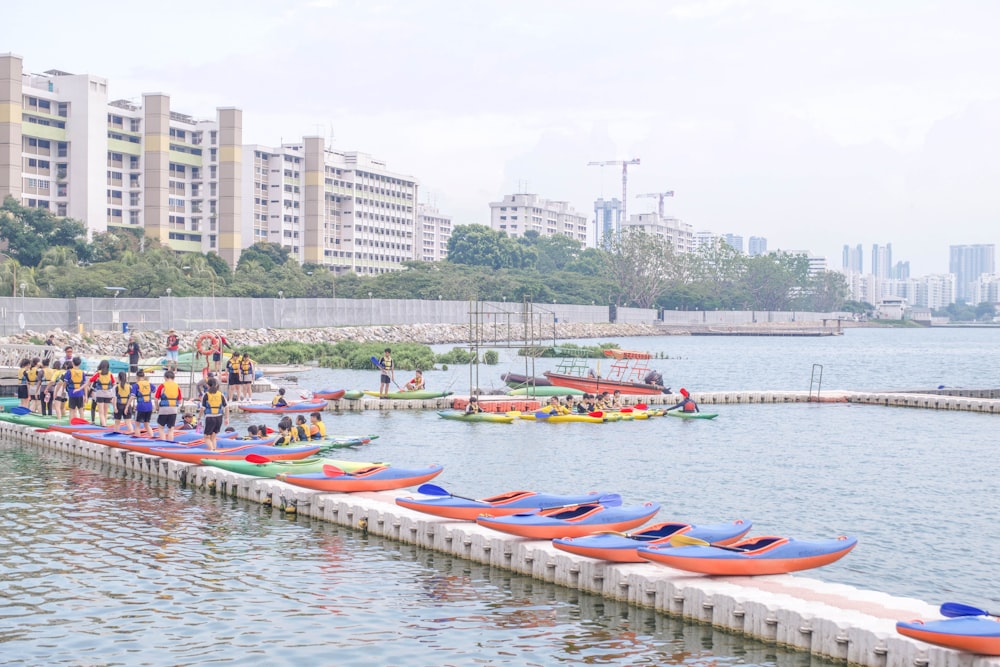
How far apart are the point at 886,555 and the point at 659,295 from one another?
16919 centimetres

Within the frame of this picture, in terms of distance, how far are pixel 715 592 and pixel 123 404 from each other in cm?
2114

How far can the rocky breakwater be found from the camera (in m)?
67.7

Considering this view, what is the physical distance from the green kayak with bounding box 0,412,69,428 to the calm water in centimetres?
141

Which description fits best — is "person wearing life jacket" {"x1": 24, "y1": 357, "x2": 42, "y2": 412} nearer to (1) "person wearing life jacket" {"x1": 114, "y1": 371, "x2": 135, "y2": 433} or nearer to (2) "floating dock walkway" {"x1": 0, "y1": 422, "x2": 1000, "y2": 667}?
(1) "person wearing life jacket" {"x1": 114, "y1": 371, "x2": 135, "y2": 433}

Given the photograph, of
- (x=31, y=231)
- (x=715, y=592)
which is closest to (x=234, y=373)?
(x=715, y=592)

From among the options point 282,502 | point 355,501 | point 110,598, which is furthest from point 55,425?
point 110,598

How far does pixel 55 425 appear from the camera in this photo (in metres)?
32.4

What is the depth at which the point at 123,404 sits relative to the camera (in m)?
31.0

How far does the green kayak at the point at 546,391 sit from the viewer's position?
47884mm

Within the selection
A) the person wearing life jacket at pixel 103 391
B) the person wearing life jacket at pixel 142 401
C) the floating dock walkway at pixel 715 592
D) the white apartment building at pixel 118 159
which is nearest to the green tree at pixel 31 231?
the white apartment building at pixel 118 159

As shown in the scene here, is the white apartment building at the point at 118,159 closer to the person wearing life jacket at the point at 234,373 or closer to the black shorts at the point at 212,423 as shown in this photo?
the person wearing life jacket at the point at 234,373

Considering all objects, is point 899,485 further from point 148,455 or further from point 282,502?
point 148,455

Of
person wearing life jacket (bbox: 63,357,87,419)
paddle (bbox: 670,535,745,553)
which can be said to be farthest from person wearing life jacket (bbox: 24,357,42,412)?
paddle (bbox: 670,535,745,553)

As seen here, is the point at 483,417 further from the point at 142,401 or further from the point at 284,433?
the point at 142,401
